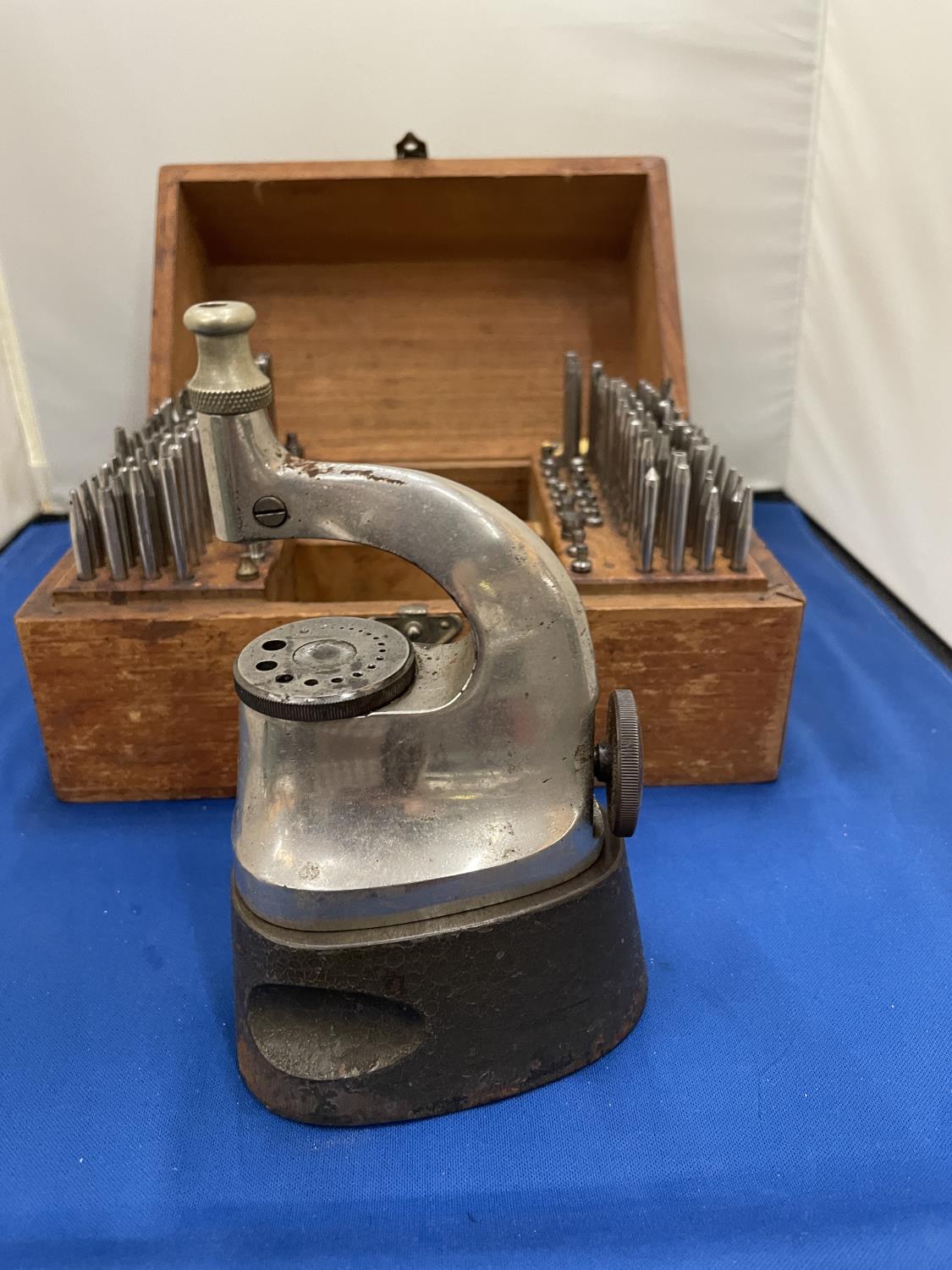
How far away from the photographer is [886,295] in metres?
1.64

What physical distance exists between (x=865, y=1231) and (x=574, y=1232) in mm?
222

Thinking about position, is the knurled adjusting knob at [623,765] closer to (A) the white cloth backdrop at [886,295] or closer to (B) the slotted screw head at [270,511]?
(B) the slotted screw head at [270,511]

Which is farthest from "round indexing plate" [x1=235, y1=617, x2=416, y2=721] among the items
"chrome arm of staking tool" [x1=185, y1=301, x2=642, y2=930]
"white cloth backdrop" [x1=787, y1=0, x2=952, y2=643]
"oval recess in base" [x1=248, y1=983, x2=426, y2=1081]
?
"white cloth backdrop" [x1=787, y1=0, x2=952, y2=643]

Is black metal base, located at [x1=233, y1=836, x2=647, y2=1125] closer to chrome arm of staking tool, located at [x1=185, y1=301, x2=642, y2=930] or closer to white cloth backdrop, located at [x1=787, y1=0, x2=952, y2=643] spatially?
chrome arm of staking tool, located at [x1=185, y1=301, x2=642, y2=930]

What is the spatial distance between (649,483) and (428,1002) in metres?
0.64

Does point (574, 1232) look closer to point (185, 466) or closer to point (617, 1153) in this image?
point (617, 1153)

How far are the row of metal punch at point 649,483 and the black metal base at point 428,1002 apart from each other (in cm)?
45

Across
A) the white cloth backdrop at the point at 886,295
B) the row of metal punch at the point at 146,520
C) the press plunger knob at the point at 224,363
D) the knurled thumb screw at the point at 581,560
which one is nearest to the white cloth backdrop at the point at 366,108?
the white cloth backdrop at the point at 886,295

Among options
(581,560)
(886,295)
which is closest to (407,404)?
(581,560)

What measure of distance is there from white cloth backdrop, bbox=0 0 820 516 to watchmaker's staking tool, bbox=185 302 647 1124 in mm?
1345

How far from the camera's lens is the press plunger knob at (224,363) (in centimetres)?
66

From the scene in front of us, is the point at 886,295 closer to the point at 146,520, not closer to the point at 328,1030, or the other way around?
the point at 146,520

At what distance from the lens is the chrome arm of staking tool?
0.72m

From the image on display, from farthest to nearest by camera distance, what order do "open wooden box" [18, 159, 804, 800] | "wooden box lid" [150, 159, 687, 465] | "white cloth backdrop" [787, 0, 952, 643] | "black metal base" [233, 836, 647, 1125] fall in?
1. "wooden box lid" [150, 159, 687, 465]
2. "white cloth backdrop" [787, 0, 952, 643]
3. "open wooden box" [18, 159, 804, 800]
4. "black metal base" [233, 836, 647, 1125]
